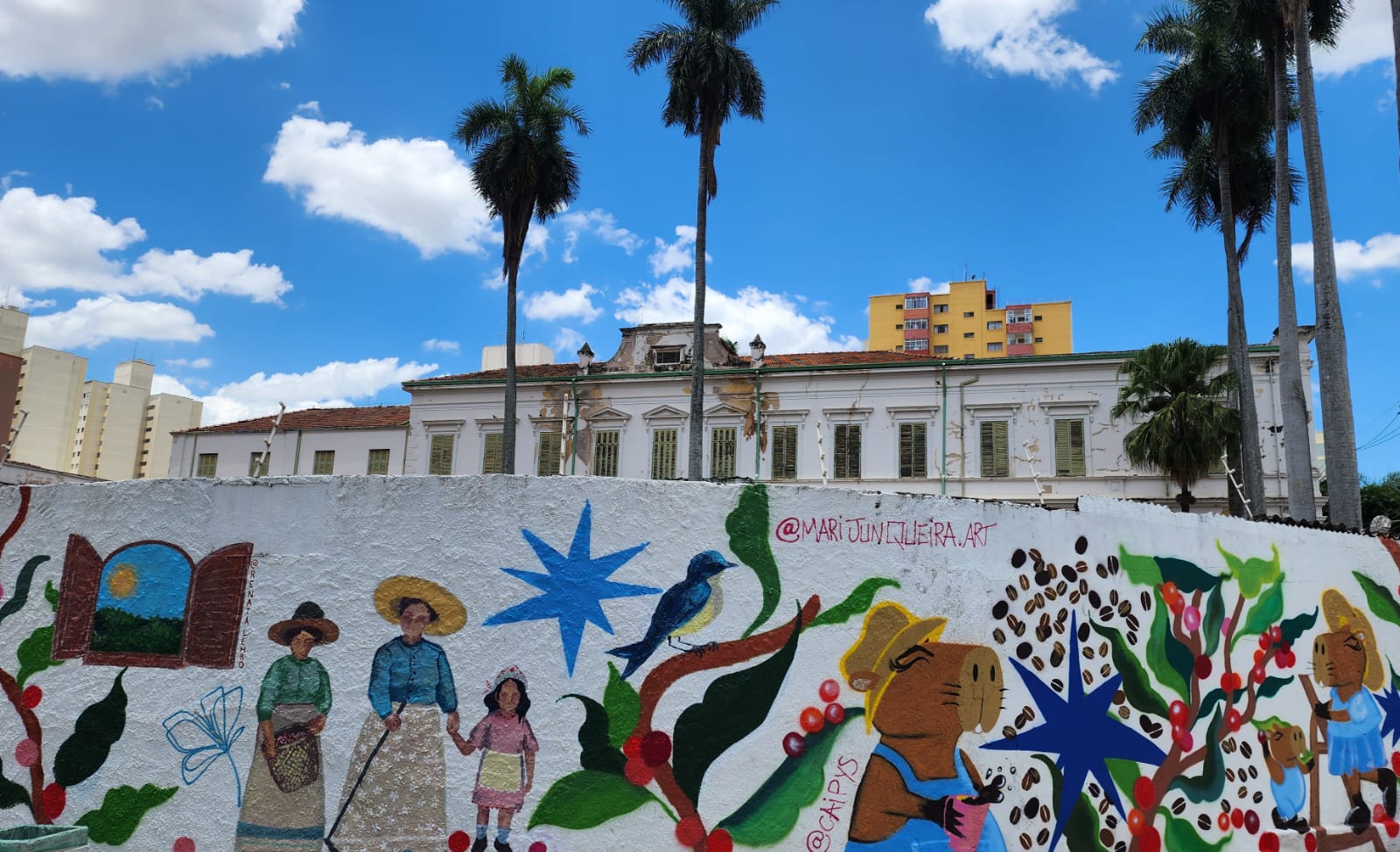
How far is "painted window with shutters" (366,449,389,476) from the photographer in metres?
32.1

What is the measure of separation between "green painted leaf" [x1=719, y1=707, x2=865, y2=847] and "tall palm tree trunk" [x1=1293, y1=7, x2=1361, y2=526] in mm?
10695

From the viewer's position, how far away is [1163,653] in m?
7.78

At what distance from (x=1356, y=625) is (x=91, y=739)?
11.5 m

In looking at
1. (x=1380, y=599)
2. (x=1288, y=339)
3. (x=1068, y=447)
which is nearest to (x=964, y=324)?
(x=1068, y=447)

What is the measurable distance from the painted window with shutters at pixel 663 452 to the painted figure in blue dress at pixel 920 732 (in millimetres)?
21902

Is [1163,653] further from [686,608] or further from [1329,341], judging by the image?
[1329,341]

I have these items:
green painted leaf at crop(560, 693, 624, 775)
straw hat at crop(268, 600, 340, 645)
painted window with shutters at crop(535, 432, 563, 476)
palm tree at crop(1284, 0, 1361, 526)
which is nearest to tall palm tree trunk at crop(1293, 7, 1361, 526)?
palm tree at crop(1284, 0, 1361, 526)

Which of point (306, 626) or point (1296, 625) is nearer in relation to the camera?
point (306, 626)

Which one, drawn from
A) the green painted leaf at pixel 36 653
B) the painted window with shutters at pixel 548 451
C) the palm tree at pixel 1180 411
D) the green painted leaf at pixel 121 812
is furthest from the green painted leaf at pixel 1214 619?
the painted window with shutters at pixel 548 451

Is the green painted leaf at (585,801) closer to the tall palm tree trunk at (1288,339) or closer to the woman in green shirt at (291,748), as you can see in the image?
the woman in green shirt at (291,748)

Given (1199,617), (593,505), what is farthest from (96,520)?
(1199,617)

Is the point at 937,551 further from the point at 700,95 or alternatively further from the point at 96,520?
the point at 700,95

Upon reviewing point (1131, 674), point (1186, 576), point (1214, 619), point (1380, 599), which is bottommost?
point (1131, 674)

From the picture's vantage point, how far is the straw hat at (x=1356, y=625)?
9.02 metres
